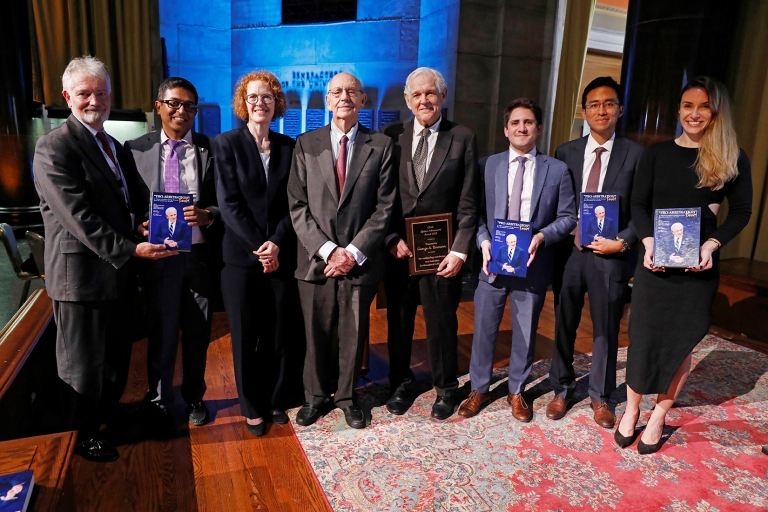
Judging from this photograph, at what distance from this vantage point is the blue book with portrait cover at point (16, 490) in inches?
50.6

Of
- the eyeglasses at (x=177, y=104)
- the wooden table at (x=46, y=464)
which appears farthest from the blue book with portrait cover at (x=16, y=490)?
the eyeglasses at (x=177, y=104)

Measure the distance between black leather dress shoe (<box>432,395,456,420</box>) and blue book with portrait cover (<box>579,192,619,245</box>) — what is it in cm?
113

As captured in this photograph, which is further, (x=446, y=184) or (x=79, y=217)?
(x=446, y=184)

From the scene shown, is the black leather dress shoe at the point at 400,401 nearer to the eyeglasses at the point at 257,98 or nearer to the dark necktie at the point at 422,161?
the dark necktie at the point at 422,161

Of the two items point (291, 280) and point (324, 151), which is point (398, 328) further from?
point (324, 151)

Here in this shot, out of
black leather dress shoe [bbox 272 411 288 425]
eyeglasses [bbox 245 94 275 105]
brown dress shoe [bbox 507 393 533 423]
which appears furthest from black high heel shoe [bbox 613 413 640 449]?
eyeglasses [bbox 245 94 275 105]

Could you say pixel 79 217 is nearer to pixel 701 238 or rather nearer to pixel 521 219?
pixel 521 219

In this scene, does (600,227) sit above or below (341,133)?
below

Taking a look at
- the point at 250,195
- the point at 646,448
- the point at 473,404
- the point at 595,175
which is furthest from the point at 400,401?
the point at 595,175

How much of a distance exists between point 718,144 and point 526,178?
2.79ft

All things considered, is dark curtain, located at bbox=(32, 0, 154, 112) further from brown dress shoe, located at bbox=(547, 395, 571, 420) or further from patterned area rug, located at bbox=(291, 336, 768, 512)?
brown dress shoe, located at bbox=(547, 395, 571, 420)

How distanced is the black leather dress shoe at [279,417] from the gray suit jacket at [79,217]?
1.00 meters

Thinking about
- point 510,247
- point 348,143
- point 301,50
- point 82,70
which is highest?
point 301,50

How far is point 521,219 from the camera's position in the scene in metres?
2.79
